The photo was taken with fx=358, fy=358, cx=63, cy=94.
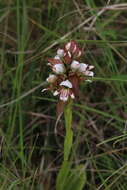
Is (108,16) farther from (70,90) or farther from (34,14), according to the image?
(70,90)

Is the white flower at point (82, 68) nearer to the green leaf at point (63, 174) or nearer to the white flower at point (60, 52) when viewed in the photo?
the white flower at point (60, 52)

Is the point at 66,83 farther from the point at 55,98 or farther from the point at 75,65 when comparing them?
the point at 55,98

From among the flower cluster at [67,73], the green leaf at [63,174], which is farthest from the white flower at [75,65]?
the green leaf at [63,174]

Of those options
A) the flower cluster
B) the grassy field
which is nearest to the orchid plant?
the flower cluster

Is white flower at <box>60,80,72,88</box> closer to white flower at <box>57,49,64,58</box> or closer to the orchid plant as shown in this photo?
the orchid plant

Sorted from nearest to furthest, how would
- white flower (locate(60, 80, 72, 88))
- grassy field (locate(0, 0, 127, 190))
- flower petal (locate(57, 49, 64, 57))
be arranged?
white flower (locate(60, 80, 72, 88)), flower petal (locate(57, 49, 64, 57)), grassy field (locate(0, 0, 127, 190))

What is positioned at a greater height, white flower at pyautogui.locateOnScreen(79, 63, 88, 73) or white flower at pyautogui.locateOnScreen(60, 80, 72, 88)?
white flower at pyautogui.locateOnScreen(79, 63, 88, 73)

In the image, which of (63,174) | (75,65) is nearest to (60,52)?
(75,65)
